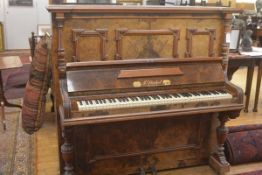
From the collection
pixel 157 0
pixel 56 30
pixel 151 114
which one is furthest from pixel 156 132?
pixel 157 0

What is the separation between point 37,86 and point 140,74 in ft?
2.41

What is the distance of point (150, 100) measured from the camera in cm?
205

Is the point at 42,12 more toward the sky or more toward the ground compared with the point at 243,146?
more toward the sky

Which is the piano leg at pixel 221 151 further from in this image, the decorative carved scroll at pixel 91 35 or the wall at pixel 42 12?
the wall at pixel 42 12

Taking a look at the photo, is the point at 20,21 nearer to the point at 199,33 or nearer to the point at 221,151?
the point at 199,33

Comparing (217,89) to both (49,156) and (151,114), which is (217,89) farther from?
(49,156)

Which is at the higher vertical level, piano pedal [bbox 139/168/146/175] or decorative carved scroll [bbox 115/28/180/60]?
decorative carved scroll [bbox 115/28/180/60]

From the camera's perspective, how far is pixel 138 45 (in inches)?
88.3

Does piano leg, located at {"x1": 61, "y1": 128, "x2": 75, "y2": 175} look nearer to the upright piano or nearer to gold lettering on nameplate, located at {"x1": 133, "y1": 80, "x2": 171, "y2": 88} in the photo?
the upright piano

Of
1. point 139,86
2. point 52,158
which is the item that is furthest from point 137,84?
point 52,158

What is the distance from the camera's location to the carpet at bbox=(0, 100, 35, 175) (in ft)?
8.27

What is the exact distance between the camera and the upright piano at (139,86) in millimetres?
2014

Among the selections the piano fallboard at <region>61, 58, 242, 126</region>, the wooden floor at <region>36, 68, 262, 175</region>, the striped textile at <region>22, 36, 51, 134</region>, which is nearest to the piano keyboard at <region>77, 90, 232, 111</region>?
the piano fallboard at <region>61, 58, 242, 126</region>

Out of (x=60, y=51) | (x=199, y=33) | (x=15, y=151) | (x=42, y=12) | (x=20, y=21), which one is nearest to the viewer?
(x=60, y=51)
